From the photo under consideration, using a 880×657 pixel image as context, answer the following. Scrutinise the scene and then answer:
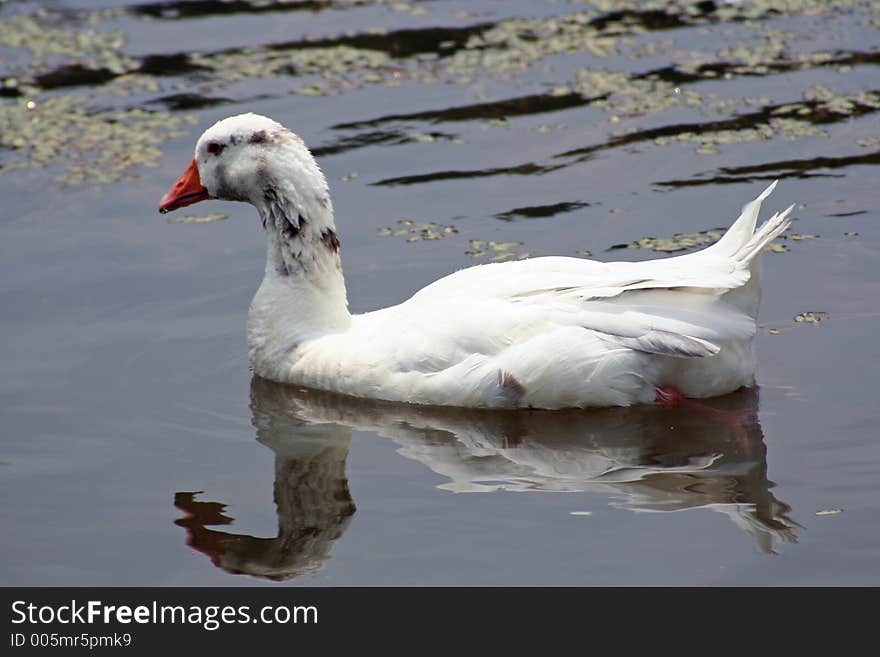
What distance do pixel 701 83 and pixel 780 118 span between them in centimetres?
108

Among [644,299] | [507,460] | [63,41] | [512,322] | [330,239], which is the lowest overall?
[507,460]

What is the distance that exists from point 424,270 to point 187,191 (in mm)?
1942

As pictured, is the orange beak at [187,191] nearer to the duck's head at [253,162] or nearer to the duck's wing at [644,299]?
the duck's head at [253,162]

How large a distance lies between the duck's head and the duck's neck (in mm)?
32

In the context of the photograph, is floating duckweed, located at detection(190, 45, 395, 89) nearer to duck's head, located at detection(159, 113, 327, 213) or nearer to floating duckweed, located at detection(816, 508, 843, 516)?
duck's head, located at detection(159, 113, 327, 213)

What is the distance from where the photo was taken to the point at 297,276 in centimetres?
852

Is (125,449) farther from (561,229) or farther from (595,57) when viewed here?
(595,57)

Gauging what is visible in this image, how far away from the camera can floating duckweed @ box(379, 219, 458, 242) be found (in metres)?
10.5

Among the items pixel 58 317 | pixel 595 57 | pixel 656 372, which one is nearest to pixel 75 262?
pixel 58 317

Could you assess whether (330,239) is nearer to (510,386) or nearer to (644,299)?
(510,386)

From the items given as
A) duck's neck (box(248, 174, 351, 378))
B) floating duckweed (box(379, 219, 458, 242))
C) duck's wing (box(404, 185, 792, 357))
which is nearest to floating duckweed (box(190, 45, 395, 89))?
floating duckweed (box(379, 219, 458, 242))

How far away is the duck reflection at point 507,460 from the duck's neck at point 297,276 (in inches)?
14.5

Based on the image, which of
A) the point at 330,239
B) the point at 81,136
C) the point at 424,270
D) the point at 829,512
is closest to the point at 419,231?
the point at 424,270

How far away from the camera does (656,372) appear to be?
7641 mm
